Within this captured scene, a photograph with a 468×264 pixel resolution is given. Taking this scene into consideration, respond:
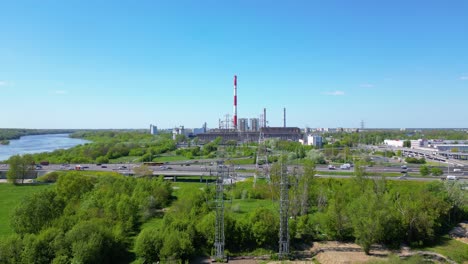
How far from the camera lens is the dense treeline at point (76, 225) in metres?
13.2

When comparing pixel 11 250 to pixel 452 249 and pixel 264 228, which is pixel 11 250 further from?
pixel 452 249

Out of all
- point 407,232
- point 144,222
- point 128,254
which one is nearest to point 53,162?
point 144,222

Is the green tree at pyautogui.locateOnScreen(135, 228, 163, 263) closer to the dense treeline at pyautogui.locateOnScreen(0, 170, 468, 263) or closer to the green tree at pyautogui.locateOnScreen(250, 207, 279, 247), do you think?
the dense treeline at pyautogui.locateOnScreen(0, 170, 468, 263)

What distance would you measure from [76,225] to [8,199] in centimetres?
1703

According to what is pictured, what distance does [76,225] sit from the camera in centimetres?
1448

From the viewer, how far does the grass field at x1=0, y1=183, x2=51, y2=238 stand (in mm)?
18828

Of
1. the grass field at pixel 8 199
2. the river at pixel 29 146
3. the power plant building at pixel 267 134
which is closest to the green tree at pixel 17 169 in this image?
the grass field at pixel 8 199

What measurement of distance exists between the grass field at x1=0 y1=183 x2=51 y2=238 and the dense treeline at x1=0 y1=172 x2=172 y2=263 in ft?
10.9

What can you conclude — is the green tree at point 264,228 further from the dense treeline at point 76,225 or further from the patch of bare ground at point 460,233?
the patch of bare ground at point 460,233

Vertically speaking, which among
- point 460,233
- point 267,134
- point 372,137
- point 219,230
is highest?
point 267,134

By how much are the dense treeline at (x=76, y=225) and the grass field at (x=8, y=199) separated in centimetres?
331

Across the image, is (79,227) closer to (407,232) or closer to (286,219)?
(286,219)

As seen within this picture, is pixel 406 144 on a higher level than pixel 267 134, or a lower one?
lower

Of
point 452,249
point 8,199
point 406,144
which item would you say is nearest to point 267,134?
point 406,144
